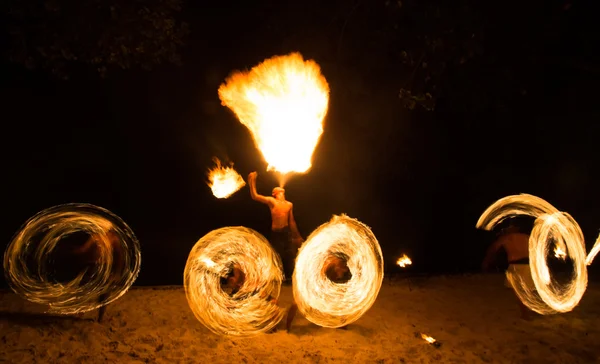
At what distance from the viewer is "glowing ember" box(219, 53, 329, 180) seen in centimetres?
792

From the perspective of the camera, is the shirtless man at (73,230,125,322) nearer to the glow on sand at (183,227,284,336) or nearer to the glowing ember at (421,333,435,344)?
the glow on sand at (183,227,284,336)

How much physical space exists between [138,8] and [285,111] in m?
3.34

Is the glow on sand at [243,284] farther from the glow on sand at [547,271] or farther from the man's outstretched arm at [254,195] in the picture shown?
the glow on sand at [547,271]

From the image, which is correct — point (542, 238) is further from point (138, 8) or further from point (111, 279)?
point (138, 8)

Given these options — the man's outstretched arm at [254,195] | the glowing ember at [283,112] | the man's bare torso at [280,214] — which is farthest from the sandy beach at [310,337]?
the glowing ember at [283,112]

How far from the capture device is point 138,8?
9.00 meters

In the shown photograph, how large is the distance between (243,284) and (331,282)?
44.9 inches

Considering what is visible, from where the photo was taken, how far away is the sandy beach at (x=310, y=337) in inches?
224

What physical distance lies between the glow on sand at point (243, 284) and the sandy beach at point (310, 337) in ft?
0.80

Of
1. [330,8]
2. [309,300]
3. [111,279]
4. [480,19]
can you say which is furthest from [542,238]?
[330,8]

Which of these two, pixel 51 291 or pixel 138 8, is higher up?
pixel 138 8

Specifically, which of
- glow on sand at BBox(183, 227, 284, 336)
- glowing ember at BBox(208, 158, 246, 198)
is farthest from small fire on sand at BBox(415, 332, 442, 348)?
glowing ember at BBox(208, 158, 246, 198)

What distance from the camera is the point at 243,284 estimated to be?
21.3 feet

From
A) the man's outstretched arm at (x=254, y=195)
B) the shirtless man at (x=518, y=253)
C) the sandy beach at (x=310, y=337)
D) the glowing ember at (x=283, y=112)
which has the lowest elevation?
the sandy beach at (x=310, y=337)
